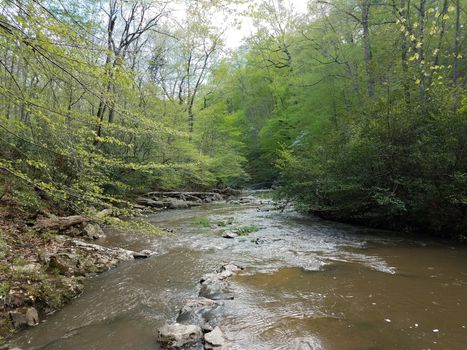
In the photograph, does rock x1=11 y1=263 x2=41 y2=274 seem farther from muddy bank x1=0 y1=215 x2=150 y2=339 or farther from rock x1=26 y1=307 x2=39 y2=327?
rock x1=26 y1=307 x2=39 y2=327

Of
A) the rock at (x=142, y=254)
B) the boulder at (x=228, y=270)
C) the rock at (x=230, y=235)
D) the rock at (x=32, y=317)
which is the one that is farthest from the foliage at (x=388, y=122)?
the rock at (x=142, y=254)

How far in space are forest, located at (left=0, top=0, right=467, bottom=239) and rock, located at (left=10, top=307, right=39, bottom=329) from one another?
1525 millimetres

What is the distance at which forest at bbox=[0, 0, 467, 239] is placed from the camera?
3654 mm

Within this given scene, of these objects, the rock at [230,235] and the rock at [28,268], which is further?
the rock at [230,235]

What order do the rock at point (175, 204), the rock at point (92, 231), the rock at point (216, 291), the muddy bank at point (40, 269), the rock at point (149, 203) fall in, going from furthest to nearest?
the rock at point (175, 204) < the rock at point (149, 203) < the rock at point (92, 231) < the rock at point (216, 291) < the muddy bank at point (40, 269)

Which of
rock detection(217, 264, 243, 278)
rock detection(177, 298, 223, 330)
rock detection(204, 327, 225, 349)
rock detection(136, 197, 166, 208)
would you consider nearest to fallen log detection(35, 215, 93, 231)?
rock detection(217, 264, 243, 278)

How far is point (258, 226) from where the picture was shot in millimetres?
10414

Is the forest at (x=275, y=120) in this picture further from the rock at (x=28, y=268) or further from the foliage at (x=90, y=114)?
the rock at (x=28, y=268)

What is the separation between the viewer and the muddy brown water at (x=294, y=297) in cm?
342

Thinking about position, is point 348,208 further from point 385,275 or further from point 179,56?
point 179,56

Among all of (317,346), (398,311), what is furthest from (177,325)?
(398,311)

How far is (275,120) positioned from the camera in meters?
24.8

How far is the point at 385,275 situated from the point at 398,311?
5.10 feet

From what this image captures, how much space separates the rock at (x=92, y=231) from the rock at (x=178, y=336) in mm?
5981
